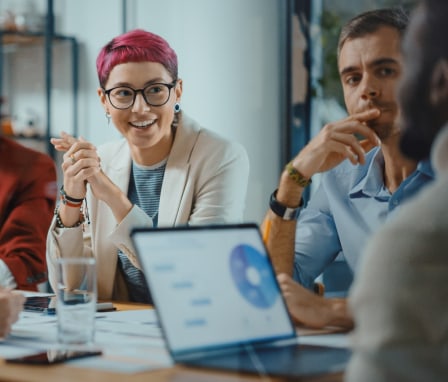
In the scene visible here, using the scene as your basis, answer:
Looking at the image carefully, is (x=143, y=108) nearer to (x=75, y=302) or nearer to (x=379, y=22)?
(x=379, y=22)

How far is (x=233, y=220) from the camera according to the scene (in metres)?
2.57

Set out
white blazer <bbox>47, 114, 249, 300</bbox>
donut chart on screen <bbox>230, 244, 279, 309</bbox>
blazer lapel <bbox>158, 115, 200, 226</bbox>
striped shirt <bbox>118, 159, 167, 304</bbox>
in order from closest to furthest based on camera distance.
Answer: donut chart on screen <bbox>230, 244, 279, 309</bbox>
white blazer <bbox>47, 114, 249, 300</bbox>
blazer lapel <bbox>158, 115, 200, 226</bbox>
striped shirt <bbox>118, 159, 167, 304</bbox>

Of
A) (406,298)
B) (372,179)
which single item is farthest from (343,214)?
(406,298)

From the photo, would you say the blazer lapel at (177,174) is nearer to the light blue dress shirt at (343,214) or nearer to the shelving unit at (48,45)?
the light blue dress shirt at (343,214)

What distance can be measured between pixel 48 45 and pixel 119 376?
3781 mm

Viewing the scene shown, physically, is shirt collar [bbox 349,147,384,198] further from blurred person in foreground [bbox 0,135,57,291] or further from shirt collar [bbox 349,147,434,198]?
blurred person in foreground [bbox 0,135,57,291]

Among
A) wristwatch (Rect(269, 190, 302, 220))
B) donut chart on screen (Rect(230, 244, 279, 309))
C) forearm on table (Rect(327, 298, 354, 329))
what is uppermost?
donut chart on screen (Rect(230, 244, 279, 309))

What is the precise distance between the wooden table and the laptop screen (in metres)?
0.06

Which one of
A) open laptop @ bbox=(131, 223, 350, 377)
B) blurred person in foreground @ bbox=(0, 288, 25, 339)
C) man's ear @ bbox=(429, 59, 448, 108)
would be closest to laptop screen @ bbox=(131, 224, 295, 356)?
open laptop @ bbox=(131, 223, 350, 377)

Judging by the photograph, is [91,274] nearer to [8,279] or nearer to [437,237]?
[437,237]

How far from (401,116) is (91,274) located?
0.69m

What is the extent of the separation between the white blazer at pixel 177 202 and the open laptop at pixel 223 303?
3.23 ft

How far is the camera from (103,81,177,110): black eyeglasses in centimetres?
259

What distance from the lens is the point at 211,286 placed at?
1335 mm
